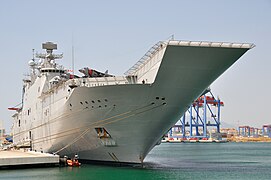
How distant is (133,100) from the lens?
20.7 meters

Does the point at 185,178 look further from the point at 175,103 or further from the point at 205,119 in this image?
the point at 205,119

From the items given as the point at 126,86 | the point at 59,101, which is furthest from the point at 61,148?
the point at 126,86

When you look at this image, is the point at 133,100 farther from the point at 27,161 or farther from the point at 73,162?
the point at 27,161

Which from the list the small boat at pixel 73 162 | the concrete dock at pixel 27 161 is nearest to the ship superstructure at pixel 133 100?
the small boat at pixel 73 162

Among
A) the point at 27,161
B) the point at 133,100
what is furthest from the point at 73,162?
the point at 133,100

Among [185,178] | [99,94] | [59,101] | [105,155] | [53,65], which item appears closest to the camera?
[185,178]

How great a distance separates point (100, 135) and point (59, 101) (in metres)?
4.05

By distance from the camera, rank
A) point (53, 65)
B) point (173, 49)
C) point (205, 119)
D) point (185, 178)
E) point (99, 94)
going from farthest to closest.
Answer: point (205, 119) → point (53, 65) → point (99, 94) → point (185, 178) → point (173, 49)

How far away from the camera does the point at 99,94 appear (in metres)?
21.4

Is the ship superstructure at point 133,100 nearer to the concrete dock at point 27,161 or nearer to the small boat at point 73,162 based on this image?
the small boat at point 73,162

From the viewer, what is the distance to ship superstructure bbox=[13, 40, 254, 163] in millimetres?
18484

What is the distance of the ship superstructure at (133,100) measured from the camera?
18484 millimetres

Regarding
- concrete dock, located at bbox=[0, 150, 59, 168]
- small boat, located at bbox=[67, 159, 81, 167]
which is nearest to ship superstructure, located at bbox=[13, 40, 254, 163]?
small boat, located at bbox=[67, 159, 81, 167]

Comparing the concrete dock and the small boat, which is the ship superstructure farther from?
the concrete dock
